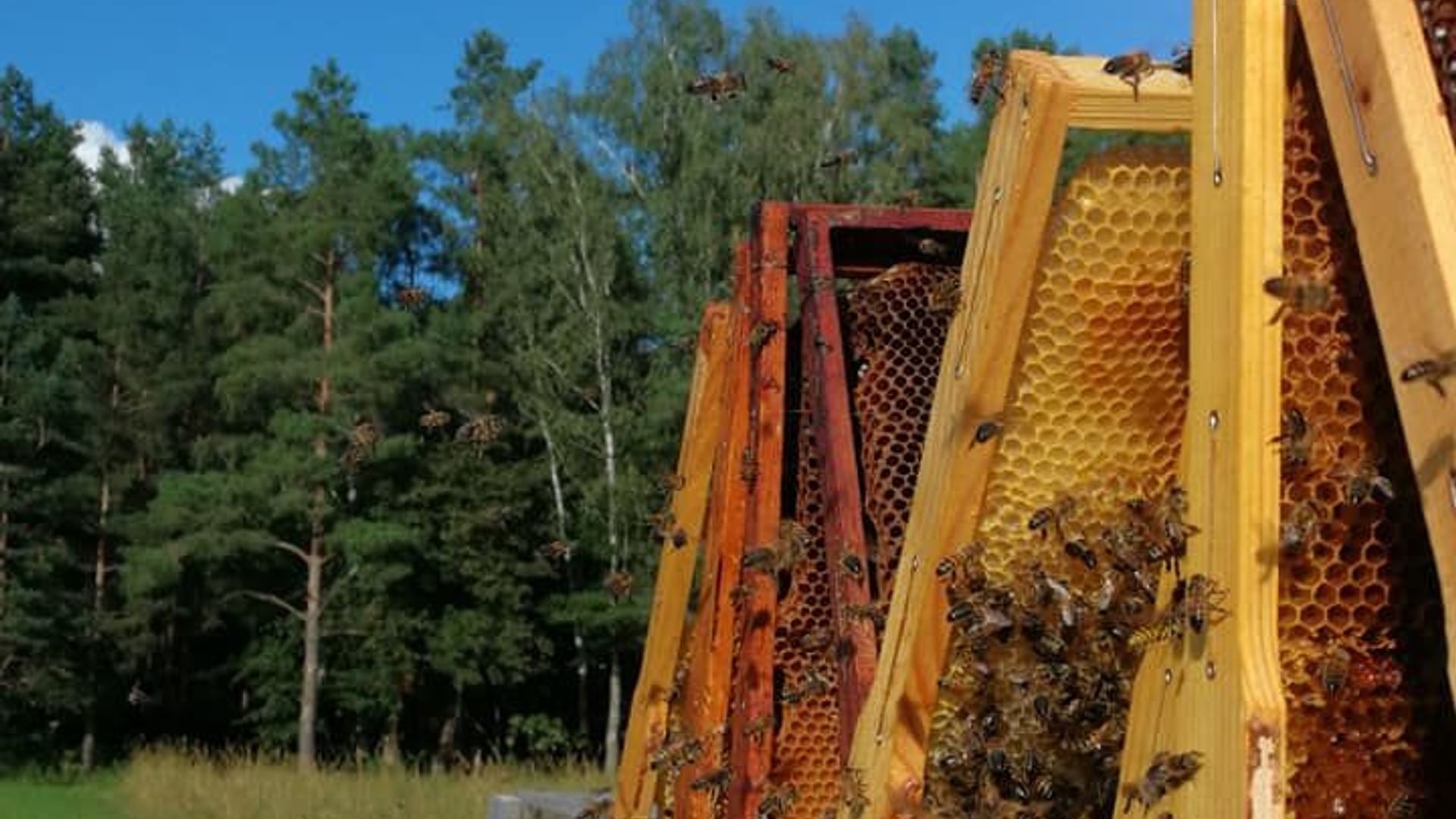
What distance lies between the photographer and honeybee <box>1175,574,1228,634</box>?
173 centimetres

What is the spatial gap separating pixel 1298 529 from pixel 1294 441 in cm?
8

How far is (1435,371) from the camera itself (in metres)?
1.52

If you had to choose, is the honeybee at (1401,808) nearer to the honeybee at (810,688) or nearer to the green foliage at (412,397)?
the honeybee at (810,688)

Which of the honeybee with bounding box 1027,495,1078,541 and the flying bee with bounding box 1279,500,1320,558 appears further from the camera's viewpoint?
the honeybee with bounding box 1027,495,1078,541

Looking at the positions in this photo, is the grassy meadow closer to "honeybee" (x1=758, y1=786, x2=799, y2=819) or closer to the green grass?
the green grass

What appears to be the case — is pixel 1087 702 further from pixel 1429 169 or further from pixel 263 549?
pixel 263 549

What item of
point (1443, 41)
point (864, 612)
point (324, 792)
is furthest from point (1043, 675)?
point (324, 792)

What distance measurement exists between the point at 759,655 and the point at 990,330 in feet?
5.81

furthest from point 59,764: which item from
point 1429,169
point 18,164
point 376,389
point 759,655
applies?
point 1429,169

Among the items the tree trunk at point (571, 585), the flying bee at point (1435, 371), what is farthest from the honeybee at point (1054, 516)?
the tree trunk at point (571, 585)

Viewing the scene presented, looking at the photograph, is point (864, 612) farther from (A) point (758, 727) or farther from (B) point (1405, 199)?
(B) point (1405, 199)

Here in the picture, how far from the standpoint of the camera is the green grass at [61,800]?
25.2 metres

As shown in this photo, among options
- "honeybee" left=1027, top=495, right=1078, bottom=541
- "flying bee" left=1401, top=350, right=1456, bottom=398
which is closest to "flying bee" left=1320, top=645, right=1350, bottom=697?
"flying bee" left=1401, top=350, right=1456, bottom=398

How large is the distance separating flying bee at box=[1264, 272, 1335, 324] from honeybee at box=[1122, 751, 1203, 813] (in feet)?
1.37
